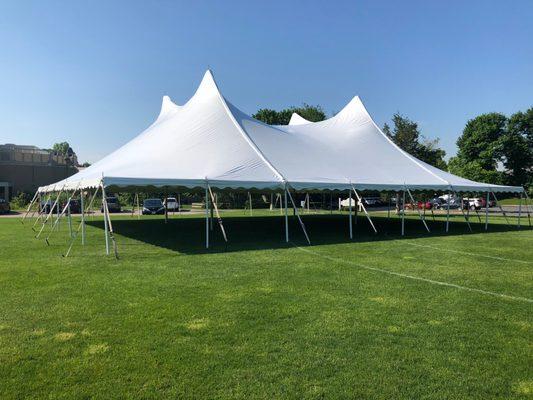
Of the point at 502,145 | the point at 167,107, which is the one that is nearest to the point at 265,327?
the point at 167,107

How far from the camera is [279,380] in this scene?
3.41 meters

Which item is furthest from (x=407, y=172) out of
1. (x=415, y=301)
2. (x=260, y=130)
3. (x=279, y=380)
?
(x=279, y=380)

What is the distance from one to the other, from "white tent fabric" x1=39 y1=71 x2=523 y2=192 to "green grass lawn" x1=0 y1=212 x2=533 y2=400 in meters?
2.76

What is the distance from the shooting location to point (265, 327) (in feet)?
15.2

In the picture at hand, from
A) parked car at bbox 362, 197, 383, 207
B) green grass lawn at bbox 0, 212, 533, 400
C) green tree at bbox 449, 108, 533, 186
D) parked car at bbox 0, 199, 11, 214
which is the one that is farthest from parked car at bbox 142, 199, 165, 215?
green tree at bbox 449, 108, 533, 186

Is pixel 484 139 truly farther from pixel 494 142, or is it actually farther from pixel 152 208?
pixel 152 208

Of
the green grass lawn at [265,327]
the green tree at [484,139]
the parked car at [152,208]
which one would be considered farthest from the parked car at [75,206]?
the green tree at [484,139]

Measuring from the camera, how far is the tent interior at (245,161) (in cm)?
1115

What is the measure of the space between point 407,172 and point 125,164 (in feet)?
28.4

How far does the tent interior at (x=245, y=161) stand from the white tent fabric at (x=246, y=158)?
2 centimetres

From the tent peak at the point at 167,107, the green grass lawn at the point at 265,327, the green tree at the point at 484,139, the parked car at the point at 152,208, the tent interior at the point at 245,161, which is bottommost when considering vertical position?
the green grass lawn at the point at 265,327

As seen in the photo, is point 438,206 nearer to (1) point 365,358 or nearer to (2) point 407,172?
(2) point 407,172

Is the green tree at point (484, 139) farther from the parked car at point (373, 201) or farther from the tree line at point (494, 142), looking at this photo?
the parked car at point (373, 201)

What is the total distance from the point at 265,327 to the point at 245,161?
307 inches
